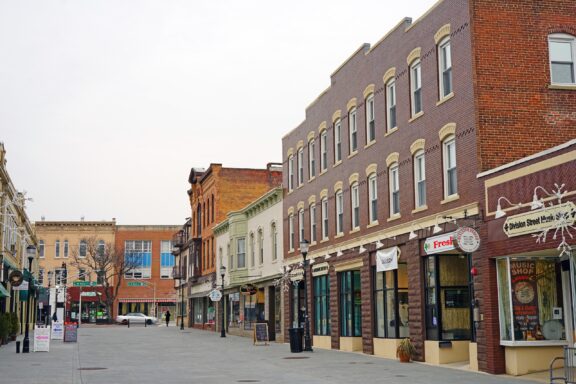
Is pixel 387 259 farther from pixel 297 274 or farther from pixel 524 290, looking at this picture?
pixel 297 274

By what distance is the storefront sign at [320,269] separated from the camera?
33.5 meters

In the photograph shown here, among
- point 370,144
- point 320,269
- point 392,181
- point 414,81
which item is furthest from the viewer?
point 320,269

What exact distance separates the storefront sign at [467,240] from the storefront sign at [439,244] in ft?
4.92

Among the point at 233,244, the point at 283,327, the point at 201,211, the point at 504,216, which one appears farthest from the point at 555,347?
the point at 201,211

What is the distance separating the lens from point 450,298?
23.4 metres

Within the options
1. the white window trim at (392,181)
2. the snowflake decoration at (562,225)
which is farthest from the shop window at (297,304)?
the snowflake decoration at (562,225)

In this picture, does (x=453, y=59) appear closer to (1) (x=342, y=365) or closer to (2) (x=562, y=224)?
(2) (x=562, y=224)

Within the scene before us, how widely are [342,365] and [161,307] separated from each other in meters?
78.3

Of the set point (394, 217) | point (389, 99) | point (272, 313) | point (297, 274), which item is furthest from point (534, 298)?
point (272, 313)

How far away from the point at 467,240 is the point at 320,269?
49.2 ft

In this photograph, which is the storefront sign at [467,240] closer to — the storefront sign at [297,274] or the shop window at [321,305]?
the shop window at [321,305]

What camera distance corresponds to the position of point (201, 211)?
210 ft

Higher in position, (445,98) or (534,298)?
(445,98)

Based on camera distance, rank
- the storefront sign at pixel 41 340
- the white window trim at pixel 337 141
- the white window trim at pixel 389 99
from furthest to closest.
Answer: the white window trim at pixel 337 141 < the storefront sign at pixel 41 340 < the white window trim at pixel 389 99
